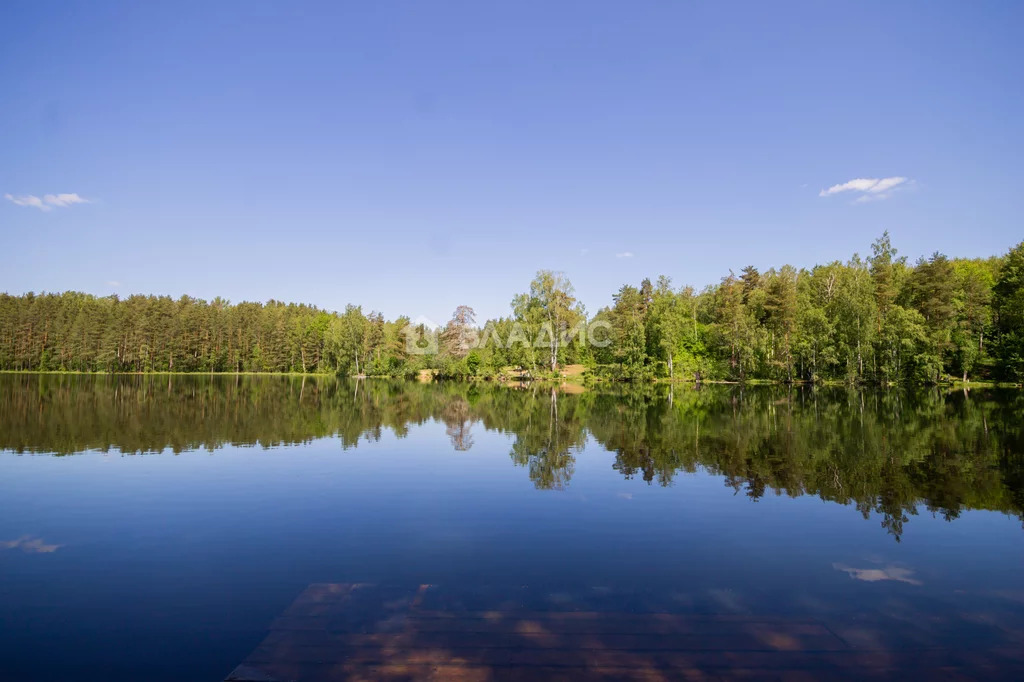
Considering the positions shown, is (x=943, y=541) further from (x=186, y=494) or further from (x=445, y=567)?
(x=186, y=494)

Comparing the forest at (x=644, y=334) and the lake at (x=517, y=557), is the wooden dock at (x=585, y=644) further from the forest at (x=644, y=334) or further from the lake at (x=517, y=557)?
the forest at (x=644, y=334)

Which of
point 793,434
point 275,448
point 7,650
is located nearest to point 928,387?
point 793,434

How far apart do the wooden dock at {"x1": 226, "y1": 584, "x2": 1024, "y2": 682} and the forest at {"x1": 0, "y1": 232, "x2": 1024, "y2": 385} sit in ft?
206

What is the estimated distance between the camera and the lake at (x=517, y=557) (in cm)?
660

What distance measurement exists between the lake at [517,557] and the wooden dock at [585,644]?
0.12ft

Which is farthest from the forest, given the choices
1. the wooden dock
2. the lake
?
the wooden dock

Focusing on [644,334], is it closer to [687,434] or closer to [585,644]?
[687,434]

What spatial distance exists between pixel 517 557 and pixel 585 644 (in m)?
3.27

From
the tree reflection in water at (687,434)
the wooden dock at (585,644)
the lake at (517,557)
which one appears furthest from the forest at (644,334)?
the wooden dock at (585,644)

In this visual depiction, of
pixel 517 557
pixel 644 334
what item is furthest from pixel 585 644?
pixel 644 334

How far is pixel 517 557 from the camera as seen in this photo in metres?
9.80

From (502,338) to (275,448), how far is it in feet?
194

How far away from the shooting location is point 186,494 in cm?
1443

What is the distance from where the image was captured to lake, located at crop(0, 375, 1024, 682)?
260 inches
